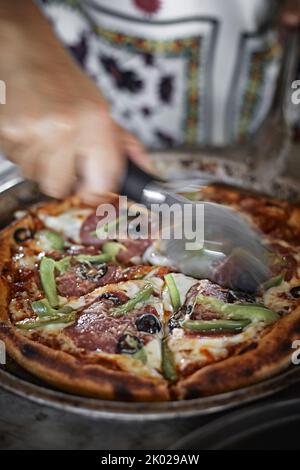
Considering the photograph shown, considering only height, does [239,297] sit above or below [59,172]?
below

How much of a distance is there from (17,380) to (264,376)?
0.68 meters

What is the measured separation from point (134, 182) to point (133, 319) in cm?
43

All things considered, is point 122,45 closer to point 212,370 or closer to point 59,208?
point 59,208

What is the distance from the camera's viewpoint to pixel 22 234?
2271mm

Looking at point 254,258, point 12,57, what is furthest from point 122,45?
point 254,258

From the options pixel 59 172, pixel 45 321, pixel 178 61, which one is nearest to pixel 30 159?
pixel 59 172

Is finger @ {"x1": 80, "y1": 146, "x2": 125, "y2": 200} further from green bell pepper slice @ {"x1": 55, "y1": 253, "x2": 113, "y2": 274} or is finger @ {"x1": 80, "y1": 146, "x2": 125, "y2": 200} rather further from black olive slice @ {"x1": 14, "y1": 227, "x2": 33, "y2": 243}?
black olive slice @ {"x1": 14, "y1": 227, "x2": 33, "y2": 243}

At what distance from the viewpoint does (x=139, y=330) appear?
5.84 feet

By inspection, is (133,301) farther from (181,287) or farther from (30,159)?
(30,159)

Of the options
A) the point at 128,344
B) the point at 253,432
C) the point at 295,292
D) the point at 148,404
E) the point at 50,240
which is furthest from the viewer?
the point at 50,240

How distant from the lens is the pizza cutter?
1898 mm

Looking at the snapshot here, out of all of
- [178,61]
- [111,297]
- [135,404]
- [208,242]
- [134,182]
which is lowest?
[135,404]

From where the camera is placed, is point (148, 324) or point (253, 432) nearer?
point (253, 432)

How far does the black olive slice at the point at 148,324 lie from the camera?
1784 millimetres
